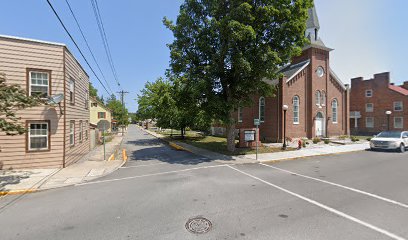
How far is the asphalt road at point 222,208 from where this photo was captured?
4.41 m

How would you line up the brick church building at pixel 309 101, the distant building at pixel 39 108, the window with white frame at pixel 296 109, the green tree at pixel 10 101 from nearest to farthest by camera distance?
the green tree at pixel 10 101
the distant building at pixel 39 108
the brick church building at pixel 309 101
the window with white frame at pixel 296 109

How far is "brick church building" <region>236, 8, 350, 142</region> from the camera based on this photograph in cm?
2269

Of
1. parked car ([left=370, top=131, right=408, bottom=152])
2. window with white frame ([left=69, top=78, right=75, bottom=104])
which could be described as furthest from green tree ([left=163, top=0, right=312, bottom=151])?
parked car ([left=370, top=131, right=408, bottom=152])

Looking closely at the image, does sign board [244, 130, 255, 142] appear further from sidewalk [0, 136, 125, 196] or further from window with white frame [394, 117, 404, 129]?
window with white frame [394, 117, 404, 129]

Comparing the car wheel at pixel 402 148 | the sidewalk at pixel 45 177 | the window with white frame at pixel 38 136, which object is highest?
the window with white frame at pixel 38 136

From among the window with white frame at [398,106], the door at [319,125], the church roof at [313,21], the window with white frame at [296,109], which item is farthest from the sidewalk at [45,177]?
the window with white frame at [398,106]

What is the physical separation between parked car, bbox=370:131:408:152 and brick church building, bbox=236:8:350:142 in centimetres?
673

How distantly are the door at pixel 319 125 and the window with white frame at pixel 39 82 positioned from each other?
82.1 feet

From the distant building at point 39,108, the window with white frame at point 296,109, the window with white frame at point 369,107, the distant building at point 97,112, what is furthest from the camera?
the distant building at point 97,112

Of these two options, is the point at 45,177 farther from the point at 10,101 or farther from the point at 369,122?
the point at 369,122

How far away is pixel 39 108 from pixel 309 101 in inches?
953

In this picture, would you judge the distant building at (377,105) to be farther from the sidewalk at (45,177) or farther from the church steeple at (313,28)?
the sidewalk at (45,177)

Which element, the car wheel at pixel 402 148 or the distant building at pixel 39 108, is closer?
the distant building at pixel 39 108

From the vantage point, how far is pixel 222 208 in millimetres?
5625
